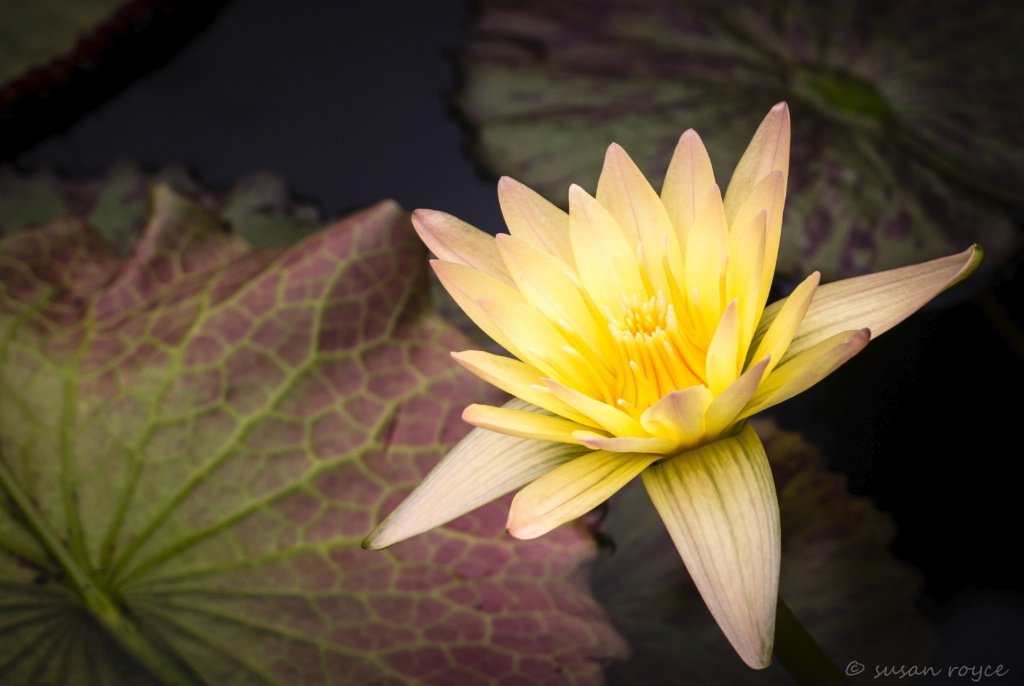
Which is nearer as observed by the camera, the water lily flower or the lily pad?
the water lily flower

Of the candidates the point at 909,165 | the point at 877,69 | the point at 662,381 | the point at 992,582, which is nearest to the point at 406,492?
the point at 662,381

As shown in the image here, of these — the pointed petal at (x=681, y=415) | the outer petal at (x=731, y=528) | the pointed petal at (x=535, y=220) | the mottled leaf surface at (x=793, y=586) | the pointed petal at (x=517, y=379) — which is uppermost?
the pointed petal at (x=535, y=220)

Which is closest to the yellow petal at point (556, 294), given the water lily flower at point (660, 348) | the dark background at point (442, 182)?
the water lily flower at point (660, 348)

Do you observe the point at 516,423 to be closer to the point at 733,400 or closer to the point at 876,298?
the point at 733,400

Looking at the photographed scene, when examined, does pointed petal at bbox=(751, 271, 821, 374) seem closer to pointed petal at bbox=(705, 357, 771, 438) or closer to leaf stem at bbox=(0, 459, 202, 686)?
pointed petal at bbox=(705, 357, 771, 438)

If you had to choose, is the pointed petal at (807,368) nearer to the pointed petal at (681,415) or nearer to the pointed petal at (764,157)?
the pointed petal at (681,415)

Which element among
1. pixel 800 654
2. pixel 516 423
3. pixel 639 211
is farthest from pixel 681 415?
pixel 800 654

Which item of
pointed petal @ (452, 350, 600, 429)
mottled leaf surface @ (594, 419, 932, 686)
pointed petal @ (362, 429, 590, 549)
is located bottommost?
mottled leaf surface @ (594, 419, 932, 686)

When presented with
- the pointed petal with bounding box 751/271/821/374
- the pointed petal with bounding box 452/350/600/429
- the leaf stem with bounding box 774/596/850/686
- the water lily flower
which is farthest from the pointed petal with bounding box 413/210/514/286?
the leaf stem with bounding box 774/596/850/686

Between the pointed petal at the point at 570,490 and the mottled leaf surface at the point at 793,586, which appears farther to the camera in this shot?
the mottled leaf surface at the point at 793,586
